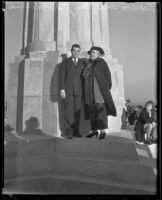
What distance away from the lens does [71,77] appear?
4.60 meters

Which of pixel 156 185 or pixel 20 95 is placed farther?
pixel 20 95

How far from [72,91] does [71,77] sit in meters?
0.27

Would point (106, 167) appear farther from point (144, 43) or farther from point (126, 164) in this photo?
point (144, 43)

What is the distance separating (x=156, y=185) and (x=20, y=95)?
2.94 meters

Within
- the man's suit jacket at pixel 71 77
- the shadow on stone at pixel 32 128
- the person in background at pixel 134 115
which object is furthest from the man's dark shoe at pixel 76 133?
the person in background at pixel 134 115

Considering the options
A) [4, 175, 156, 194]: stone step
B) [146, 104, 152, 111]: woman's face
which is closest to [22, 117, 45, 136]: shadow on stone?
[4, 175, 156, 194]: stone step

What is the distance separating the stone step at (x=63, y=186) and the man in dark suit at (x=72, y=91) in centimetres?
80

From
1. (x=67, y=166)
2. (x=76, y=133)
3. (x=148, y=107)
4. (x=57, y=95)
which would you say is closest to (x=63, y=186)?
(x=67, y=166)

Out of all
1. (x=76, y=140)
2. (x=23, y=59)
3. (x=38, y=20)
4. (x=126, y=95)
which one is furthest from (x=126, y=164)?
(x=38, y=20)

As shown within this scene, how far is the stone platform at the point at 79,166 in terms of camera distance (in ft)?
13.3

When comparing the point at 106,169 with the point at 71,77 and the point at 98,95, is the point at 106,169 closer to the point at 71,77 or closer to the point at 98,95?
the point at 98,95

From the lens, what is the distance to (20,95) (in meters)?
4.79
